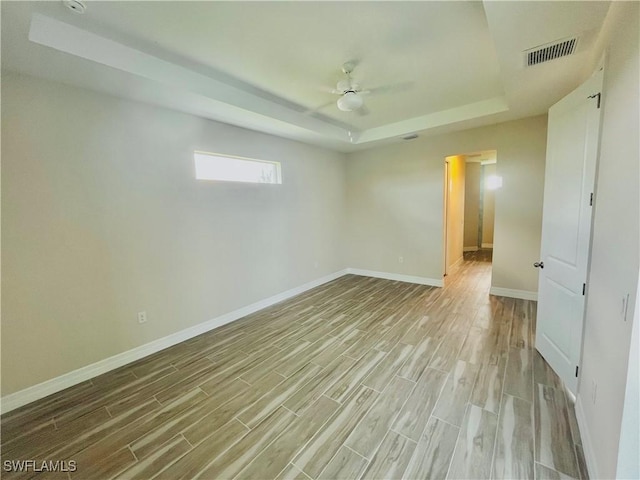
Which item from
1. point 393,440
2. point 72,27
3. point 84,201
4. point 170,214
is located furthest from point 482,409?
point 72,27

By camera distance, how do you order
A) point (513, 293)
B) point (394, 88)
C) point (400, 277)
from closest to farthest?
1. point (394, 88)
2. point (513, 293)
3. point (400, 277)

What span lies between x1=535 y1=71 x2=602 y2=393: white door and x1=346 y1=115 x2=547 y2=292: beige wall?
5.61ft

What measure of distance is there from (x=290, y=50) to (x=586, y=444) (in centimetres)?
343

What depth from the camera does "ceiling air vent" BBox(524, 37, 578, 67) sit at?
1.84 metres

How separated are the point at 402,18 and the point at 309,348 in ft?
9.91

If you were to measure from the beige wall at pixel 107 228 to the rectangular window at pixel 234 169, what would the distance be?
4.3 inches

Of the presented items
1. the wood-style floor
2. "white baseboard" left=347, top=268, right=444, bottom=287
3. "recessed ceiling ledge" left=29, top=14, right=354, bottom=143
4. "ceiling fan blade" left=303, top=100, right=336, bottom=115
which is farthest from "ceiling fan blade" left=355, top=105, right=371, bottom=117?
"white baseboard" left=347, top=268, right=444, bottom=287

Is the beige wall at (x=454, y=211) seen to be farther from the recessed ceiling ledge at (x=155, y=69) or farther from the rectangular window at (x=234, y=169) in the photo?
the recessed ceiling ledge at (x=155, y=69)

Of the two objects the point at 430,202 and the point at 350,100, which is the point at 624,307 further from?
the point at 430,202

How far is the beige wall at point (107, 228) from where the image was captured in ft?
6.54

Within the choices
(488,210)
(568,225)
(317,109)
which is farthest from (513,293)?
(488,210)

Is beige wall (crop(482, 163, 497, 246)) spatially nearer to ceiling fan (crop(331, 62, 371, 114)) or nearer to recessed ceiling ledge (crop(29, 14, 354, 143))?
recessed ceiling ledge (crop(29, 14, 354, 143))

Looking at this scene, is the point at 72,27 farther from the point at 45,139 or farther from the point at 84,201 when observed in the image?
the point at 84,201

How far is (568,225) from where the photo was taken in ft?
6.60
